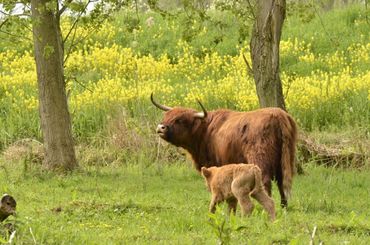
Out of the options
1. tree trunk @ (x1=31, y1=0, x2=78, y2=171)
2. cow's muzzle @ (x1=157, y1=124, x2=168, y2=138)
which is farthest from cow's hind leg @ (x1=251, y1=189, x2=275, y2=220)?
tree trunk @ (x1=31, y1=0, x2=78, y2=171)

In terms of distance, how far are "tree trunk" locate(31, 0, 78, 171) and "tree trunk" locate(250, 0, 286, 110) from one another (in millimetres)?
3204

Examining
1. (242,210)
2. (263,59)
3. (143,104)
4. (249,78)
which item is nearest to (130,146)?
(143,104)

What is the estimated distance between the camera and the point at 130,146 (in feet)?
56.8

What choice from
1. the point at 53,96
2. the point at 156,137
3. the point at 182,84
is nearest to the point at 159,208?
the point at 53,96

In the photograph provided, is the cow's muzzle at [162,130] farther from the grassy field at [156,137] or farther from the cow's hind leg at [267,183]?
the cow's hind leg at [267,183]

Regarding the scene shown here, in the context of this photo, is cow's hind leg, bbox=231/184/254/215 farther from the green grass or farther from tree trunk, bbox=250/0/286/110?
tree trunk, bbox=250/0/286/110

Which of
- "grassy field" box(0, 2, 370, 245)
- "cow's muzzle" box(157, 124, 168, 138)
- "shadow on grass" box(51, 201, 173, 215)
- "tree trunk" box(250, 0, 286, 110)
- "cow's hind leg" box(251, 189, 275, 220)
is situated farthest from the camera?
"tree trunk" box(250, 0, 286, 110)

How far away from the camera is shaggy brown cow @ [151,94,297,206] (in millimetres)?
11352

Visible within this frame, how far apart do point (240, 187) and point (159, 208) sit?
6.43 feet

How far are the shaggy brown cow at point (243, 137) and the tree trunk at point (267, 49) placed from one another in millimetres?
1923

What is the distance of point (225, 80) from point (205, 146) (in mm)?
8402

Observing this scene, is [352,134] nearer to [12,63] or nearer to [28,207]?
[28,207]

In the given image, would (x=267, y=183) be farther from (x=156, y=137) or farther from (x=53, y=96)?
(x=156, y=137)

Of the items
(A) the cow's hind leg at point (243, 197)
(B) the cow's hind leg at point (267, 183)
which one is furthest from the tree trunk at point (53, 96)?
(A) the cow's hind leg at point (243, 197)
